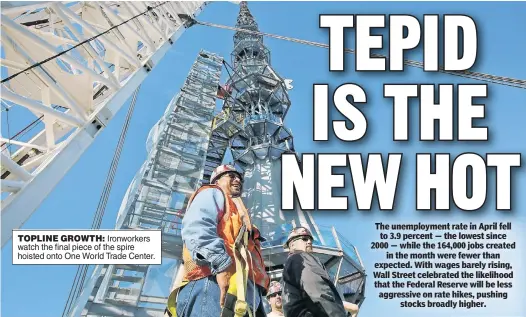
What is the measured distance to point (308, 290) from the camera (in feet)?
17.7

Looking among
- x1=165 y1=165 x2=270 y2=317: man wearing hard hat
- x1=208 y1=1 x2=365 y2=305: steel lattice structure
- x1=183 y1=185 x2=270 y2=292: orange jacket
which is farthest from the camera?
x1=208 y1=1 x2=365 y2=305: steel lattice structure

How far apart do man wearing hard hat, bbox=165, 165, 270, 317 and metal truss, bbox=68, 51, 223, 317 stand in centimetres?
548

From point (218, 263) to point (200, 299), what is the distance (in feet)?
1.54

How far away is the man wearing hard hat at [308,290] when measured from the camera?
5.27 m

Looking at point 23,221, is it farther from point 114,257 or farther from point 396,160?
point 396,160

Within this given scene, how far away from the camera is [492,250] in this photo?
811 centimetres

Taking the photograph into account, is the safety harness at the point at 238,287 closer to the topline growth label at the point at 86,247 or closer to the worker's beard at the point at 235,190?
the worker's beard at the point at 235,190

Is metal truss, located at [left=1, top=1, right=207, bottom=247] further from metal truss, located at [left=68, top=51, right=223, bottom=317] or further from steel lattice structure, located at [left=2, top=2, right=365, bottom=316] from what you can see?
metal truss, located at [left=68, top=51, right=223, bottom=317]

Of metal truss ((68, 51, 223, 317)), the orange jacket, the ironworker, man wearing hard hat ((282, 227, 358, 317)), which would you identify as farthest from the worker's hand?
metal truss ((68, 51, 223, 317))

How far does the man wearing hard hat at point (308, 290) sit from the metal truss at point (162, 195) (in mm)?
5283

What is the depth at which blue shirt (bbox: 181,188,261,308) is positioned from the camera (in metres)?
4.72

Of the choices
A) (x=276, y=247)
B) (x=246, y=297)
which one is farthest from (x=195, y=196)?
(x=276, y=247)

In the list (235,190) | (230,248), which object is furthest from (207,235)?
(235,190)

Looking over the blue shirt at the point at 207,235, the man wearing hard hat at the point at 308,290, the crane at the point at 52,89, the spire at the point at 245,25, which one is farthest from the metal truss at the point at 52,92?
the spire at the point at 245,25
